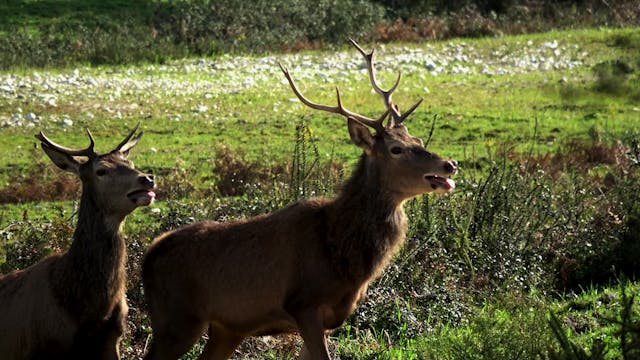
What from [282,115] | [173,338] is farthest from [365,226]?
[282,115]

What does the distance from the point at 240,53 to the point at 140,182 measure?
2193 centimetres

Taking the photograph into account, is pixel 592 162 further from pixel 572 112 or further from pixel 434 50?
pixel 434 50

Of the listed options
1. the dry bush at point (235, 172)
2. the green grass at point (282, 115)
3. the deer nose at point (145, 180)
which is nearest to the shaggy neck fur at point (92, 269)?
the deer nose at point (145, 180)

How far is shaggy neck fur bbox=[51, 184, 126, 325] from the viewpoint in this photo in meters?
10.1

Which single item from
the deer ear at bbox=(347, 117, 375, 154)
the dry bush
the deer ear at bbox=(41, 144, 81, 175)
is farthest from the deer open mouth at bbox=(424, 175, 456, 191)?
the dry bush

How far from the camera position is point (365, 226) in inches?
409

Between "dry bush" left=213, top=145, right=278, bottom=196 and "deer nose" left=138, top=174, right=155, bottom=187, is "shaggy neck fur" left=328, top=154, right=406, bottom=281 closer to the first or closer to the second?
"deer nose" left=138, top=174, right=155, bottom=187

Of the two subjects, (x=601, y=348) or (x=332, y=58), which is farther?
(x=332, y=58)

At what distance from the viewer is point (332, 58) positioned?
31.4m

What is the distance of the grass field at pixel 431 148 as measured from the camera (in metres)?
11.7

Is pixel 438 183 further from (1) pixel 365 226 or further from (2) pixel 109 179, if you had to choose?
(2) pixel 109 179

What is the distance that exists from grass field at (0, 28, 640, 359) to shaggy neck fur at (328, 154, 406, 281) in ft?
2.91

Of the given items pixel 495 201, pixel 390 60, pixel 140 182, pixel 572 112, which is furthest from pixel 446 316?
pixel 390 60

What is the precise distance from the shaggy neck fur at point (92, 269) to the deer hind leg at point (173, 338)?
0.42 meters
